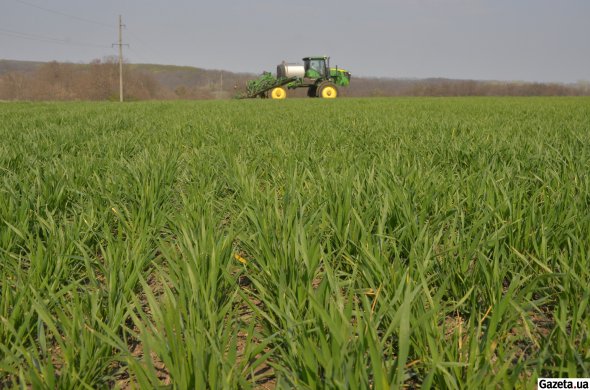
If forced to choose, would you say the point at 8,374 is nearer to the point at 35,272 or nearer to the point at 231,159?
the point at 35,272

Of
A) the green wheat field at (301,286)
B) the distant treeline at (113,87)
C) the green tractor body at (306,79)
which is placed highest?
the distant treeline at (113,87)

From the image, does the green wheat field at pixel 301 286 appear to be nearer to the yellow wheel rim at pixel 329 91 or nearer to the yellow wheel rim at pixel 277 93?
the yellow wheel rim at pixel 329 91

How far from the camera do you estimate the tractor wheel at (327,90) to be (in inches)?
1017

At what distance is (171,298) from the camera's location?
1087mm

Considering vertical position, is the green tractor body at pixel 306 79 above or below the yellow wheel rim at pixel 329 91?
above

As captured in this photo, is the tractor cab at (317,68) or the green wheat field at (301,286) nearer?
the green wheat field at (301,286)

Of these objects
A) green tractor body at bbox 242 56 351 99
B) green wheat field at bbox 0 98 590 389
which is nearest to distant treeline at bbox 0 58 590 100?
green tractor body at bbox 242 56 351 99

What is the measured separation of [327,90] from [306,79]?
3618 millimetres

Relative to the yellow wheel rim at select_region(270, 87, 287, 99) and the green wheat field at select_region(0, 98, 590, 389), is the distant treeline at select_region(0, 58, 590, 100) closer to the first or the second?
the yellow wheel rim at select_region(270, 87, 287, 99)

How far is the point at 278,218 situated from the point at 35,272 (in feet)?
2.81

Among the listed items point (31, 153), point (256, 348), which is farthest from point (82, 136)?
point (256, 348)

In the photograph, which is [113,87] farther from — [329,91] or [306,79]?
[329,91]

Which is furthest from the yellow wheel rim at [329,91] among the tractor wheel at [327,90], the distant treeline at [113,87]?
the distant treeline at [113,87]

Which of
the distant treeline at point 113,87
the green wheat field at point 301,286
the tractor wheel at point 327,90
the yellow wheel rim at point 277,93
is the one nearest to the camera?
the green wheat field at point 301,286
